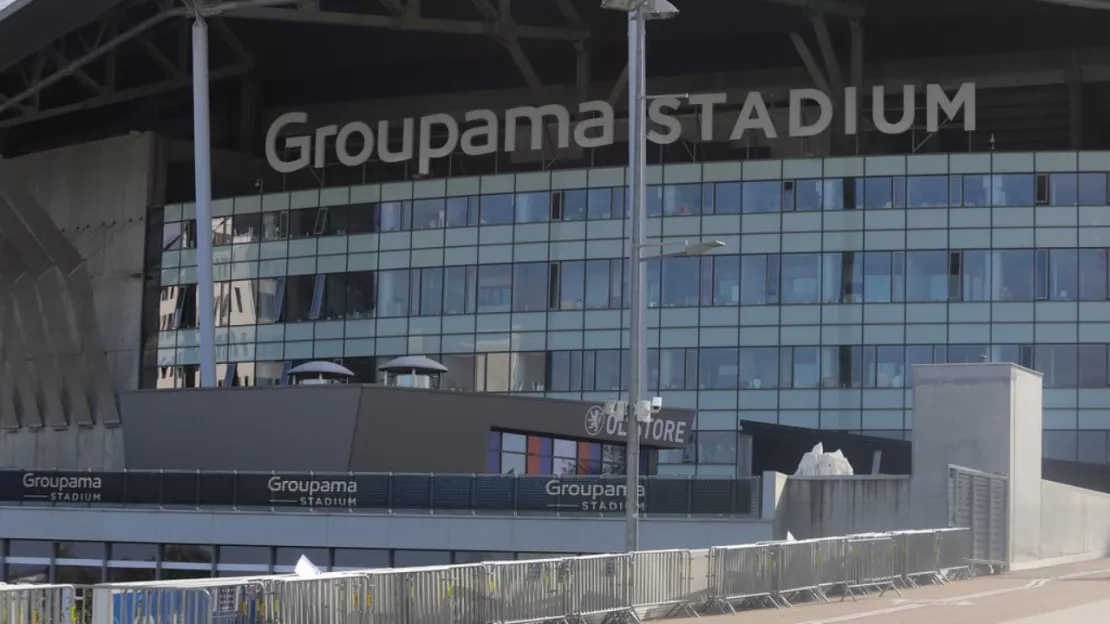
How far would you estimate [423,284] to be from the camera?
7825 cm

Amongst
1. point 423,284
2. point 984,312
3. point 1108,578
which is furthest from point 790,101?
point 1108,578

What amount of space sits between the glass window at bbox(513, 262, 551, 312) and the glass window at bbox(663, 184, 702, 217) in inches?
236

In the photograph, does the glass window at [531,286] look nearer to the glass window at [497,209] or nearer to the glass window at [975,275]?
the glass window at [497,209]

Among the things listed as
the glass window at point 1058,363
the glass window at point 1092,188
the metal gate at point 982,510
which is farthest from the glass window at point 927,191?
the metal gate at point 982,510

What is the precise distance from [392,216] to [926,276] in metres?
24.5

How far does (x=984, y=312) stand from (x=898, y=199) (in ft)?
19.3

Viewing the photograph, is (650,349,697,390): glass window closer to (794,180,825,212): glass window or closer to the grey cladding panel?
(794,180,825,212): glass window

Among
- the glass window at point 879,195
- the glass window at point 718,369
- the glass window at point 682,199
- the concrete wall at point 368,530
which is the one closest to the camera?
the concrete wall at point 368,530

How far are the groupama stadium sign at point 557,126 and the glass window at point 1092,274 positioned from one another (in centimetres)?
710

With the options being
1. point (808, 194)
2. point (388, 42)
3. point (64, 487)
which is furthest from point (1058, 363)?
point (64, 487)

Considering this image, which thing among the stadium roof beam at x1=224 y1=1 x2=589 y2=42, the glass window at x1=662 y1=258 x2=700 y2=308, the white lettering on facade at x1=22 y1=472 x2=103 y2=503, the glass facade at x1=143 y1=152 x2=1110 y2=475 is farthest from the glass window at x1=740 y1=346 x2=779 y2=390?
the white lettering on facade at x1=22 y1=472 x2=103 y2=503

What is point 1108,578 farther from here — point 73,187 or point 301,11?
point 73,187

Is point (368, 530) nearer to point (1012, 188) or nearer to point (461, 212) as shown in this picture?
point (461, 212)

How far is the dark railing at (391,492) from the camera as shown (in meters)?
42.2
